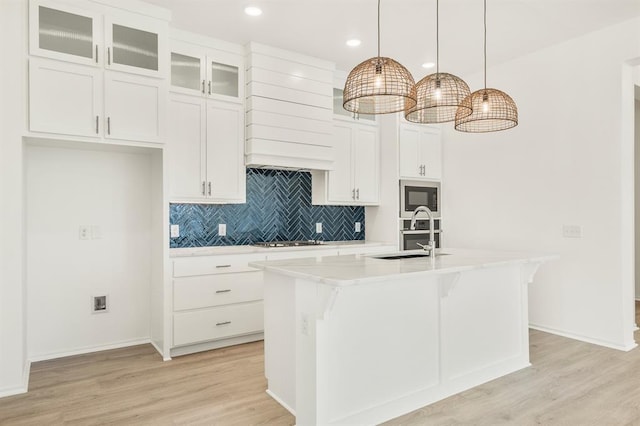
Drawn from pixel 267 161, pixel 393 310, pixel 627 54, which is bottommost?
pixel 393 310

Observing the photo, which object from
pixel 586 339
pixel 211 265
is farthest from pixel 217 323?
pixel 586 339

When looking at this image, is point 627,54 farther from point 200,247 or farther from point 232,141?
point 200,247

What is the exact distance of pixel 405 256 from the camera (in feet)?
10.3

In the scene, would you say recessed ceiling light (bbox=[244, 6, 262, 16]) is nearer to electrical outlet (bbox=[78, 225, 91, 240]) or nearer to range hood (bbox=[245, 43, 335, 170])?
range hood (bbox=[245, 43, 335, 170])

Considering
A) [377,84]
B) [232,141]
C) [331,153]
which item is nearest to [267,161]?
[232,141]

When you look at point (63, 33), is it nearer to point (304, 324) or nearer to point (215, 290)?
point (215, 290)

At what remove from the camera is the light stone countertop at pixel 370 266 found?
6.71 feet

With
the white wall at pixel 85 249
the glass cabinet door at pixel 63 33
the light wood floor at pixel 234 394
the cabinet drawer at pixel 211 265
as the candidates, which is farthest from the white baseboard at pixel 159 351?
the glass cabinet door at pixel 63 33

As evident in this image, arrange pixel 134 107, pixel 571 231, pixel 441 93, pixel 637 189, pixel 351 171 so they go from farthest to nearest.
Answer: pixel 637 189
pixel 351 171
pixel 571 231
pixel 134 107
pixel 441 93

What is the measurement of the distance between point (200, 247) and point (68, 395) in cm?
167

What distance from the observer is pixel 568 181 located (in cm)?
403

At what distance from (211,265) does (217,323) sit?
1.67 feet

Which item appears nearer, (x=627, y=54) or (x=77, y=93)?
(x=77, y=93)

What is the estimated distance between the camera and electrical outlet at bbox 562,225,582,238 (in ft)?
12.9
